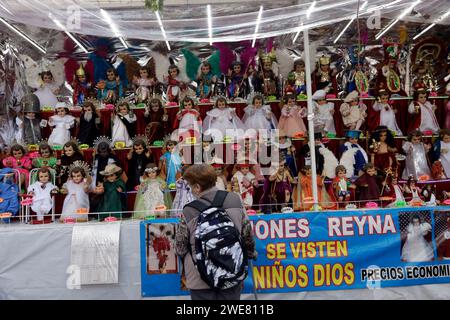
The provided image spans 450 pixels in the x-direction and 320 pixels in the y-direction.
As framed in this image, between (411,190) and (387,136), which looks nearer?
(411,190)

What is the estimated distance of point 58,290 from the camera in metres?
4.92

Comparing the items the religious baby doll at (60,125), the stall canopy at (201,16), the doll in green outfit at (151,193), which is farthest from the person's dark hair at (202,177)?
the religious baby doll at (60,125)

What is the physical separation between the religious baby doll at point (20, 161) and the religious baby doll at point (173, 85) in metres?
2.20

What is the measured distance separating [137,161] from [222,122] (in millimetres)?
1272

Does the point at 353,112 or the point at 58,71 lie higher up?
the point at 58,71

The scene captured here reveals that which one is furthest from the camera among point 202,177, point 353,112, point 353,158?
point 353,112

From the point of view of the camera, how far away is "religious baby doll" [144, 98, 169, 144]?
7.35 m

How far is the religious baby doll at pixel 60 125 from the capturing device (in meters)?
7.26

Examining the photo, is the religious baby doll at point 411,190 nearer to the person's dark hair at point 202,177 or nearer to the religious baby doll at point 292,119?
the religious baby doll at point 292,119

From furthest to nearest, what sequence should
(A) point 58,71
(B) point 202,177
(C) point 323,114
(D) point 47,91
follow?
(A) point 58,71 → (D) point 47,91 → (C) point 323,114 → (B) point 202,177

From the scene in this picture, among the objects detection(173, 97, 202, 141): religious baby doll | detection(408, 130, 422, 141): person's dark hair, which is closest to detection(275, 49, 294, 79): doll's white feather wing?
detection(173, 97, 202, 141): religious baby doll

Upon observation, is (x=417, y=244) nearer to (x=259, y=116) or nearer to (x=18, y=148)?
(x=259, y=116)

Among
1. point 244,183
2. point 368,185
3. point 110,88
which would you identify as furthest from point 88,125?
point 368,185

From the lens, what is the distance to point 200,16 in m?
5.31
